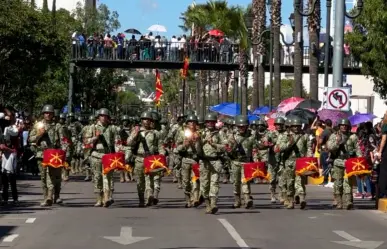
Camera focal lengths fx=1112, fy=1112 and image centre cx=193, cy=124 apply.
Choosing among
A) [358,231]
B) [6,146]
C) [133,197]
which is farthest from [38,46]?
[358,231]

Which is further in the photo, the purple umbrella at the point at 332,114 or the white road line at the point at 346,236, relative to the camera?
the purple umbrella at the point at 332,114

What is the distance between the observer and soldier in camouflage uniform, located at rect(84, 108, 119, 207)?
2219cm

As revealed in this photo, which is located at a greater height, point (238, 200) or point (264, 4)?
point (264, 4)

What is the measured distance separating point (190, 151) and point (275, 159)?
2390 mm

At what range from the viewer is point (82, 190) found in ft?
93.0

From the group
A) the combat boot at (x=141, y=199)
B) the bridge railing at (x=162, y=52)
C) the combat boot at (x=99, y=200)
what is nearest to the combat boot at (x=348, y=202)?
the combat boot at (x=141, y=199)

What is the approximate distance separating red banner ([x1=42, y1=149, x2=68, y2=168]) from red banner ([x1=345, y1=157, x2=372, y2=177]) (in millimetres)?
5670

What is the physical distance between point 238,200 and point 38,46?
19.1 metres

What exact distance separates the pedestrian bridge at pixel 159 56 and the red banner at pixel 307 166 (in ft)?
96.0

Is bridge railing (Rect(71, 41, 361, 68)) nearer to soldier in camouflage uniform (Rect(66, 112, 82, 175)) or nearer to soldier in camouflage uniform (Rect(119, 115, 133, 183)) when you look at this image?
soldier in camouflage uniform (Rect(66, 112, 82, 175))

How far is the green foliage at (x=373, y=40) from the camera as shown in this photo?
3538cm

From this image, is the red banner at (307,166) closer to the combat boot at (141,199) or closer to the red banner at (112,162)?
the combat boot at (141,199)

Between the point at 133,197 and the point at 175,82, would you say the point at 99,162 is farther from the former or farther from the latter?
the point at 175,82

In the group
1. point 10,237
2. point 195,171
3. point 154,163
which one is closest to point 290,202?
point 195,171
